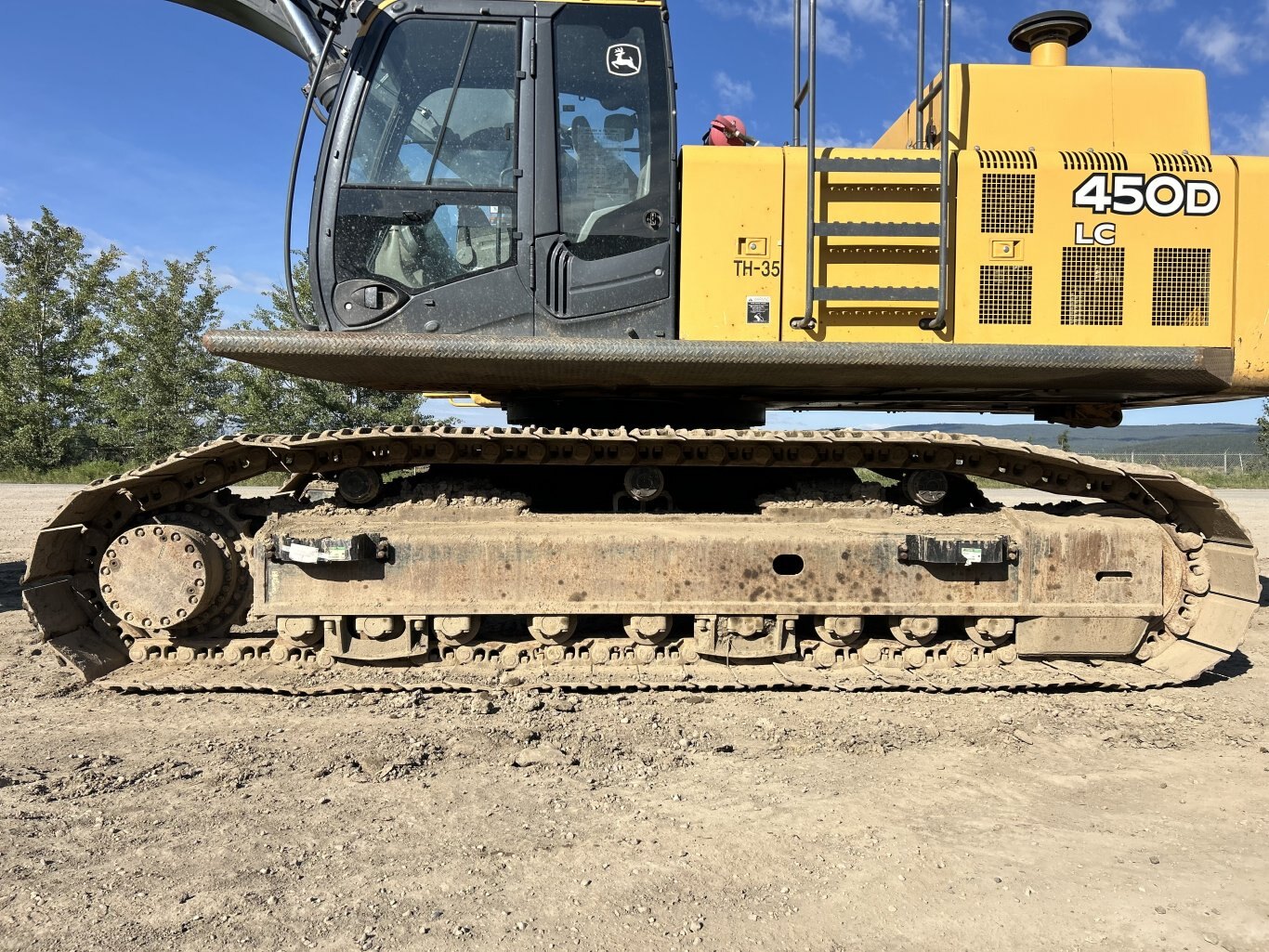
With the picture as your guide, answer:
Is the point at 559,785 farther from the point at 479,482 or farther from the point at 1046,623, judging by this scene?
the point at 1046,623

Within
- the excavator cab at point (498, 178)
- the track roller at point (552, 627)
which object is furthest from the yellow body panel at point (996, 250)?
the track roller at point (552, 627)

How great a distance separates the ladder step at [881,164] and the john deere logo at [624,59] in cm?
107

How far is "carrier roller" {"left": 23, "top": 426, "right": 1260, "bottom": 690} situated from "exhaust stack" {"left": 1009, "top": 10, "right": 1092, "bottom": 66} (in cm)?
248

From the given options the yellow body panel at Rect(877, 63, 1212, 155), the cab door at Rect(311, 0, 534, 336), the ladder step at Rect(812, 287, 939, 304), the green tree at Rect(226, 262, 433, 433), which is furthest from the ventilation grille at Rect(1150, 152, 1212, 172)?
the green tree at Rect(226, 262, 433, 433)

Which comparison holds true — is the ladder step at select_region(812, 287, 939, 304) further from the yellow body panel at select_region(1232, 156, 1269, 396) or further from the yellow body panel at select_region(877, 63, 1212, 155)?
the yellow body panel at select_region(1232, 156, 1269, 396)

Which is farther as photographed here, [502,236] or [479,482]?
[479,482]

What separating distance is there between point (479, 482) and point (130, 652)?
2120 millimetres

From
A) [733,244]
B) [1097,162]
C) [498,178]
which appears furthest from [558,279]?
[1097,162]

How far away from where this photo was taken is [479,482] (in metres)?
4.32

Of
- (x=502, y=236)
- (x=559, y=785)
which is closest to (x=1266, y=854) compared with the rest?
(x=559, y=785)

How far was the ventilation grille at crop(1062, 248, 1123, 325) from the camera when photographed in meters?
3.82

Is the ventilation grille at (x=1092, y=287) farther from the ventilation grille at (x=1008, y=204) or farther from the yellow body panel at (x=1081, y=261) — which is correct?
the ventilation grille at (x=1008, y=204)

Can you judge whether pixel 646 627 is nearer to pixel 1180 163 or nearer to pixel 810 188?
pixel 810 188

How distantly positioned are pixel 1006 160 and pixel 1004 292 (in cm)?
69
